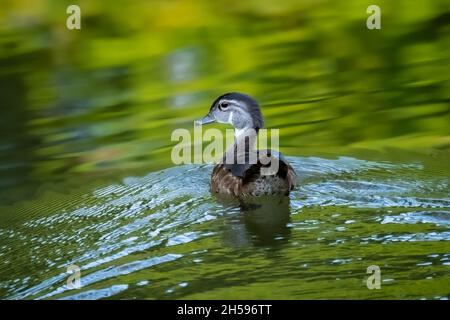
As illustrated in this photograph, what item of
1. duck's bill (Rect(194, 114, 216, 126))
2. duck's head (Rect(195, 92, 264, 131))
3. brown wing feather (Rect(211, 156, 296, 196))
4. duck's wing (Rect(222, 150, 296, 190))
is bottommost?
brown wing feather (Rect(211, 156, 296, 196))

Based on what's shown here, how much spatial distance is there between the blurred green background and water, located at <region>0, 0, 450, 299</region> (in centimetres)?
3

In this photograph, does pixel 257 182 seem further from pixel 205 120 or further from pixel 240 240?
pixel 205 120

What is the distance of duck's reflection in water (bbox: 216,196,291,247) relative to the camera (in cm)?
888

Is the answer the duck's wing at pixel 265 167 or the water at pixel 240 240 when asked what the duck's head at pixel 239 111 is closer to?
the water at pixel 240 240

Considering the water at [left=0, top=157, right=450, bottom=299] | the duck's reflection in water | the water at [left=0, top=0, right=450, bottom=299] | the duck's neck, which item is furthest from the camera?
the duck's neck

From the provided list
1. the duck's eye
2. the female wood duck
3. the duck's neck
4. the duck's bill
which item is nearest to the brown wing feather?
the female wood duck

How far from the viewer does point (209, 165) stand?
11.8 m

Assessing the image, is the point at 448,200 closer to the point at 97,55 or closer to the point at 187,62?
the point at 187,62

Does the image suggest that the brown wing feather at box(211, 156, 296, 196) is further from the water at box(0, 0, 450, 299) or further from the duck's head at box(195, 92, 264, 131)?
the duck's head at box(195, 92, 264, 131)

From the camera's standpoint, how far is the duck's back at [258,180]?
10.1 m

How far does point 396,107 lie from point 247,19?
167 inches

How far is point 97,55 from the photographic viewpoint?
52.0ft

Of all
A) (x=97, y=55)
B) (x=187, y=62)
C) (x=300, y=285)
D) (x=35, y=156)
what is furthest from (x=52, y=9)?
(x=300, y=285)

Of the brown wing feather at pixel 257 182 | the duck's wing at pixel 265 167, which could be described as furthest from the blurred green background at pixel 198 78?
the duck's wing at pixel 265 167
